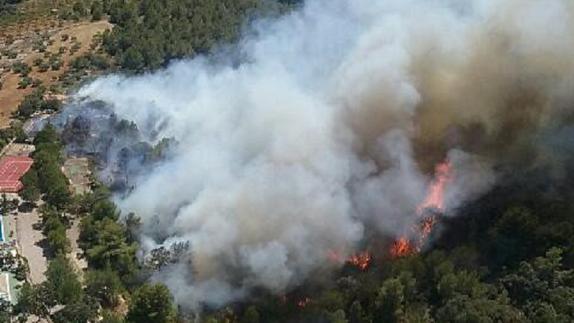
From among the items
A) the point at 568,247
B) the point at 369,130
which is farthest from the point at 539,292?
the point at 369,130

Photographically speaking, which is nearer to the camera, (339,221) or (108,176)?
(339,221)

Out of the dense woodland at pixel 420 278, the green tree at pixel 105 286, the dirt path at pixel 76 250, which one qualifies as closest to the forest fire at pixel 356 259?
the dense woodland at pixel 420 278

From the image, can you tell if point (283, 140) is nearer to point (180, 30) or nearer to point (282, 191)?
point (282, 191)

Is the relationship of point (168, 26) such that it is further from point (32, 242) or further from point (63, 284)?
point (63, 284)

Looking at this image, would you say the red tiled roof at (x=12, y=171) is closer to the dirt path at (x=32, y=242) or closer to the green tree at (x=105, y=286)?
the dirt path at (x=32, y=242)

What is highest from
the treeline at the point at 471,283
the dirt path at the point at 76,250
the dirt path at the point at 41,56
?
the dirt path at the point at 41,56

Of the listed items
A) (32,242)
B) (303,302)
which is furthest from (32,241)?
Answer: (303,302)

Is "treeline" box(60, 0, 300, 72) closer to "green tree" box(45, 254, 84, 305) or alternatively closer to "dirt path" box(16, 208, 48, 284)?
"dirt path" box(16, 208, 48, 284)
